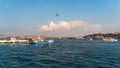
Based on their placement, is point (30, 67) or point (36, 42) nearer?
point (30, 67)

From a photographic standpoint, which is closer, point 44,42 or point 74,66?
point 74,66

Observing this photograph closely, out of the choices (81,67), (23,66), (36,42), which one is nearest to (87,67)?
(81,67)

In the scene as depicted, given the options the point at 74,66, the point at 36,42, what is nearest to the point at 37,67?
the point at 74,66

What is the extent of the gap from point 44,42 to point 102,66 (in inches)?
4142

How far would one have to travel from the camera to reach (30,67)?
1565 inches

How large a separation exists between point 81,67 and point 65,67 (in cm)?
326

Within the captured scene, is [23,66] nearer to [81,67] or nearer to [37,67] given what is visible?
[37,67]

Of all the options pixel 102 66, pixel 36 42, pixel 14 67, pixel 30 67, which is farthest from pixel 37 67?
pixel 36 42

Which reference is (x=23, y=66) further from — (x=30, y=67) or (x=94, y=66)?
(x=94, y=66)

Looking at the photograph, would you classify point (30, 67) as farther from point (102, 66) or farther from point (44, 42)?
point (44, 42)

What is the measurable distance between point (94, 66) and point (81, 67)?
10.1 ft

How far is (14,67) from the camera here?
3981 centimetres

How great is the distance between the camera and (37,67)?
131 ft

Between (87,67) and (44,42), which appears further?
(44,42)
